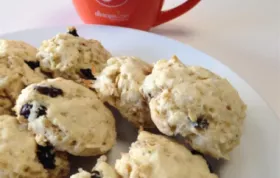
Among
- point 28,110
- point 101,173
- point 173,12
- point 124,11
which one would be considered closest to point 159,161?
point 101,173

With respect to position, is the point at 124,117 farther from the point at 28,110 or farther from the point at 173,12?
the point at 173,12

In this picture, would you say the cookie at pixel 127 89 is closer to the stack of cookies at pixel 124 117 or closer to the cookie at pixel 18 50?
the stack of cookies at pixel 124 117

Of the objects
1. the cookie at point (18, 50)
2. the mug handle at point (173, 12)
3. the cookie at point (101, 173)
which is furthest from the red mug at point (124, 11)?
the cookie at point (101, 173)

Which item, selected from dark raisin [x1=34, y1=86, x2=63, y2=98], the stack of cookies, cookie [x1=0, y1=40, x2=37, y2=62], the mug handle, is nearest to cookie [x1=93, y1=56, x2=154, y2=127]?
the stack of cookies

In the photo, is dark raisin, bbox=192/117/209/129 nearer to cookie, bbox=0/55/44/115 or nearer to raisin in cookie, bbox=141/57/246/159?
raisin in cookie, bbox=141/57/246/159

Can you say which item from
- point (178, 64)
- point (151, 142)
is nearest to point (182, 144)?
point (151, 142)
